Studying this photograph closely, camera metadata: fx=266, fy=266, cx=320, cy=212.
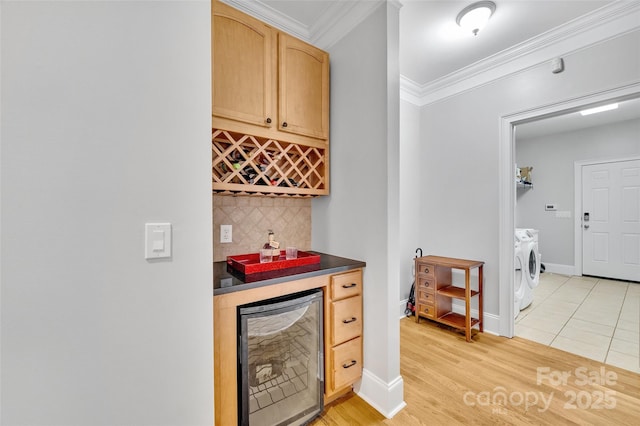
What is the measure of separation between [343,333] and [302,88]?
1.67 m

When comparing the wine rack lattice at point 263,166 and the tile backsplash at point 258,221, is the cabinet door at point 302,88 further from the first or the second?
the tile backsplash at point 258,221

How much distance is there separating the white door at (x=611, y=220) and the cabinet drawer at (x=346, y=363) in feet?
17.7

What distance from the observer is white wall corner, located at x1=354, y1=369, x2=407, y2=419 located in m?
1.62

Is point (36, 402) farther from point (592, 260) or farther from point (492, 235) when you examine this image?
point (592, 260)

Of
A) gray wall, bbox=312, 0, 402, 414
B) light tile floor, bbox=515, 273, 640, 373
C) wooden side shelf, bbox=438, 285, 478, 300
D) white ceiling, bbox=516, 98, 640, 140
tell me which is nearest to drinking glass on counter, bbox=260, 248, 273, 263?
gray wall, bbox=312, 0, 402, 414

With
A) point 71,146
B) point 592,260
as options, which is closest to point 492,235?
point 71,146

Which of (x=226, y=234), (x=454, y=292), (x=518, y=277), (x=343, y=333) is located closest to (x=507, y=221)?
(x=454, y=292)

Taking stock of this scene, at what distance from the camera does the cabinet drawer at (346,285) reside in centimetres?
164

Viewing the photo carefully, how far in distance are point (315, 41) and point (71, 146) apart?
1.93 m

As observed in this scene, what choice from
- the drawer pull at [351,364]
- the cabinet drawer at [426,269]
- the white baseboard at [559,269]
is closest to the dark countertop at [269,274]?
the drawer pull at [351,364]

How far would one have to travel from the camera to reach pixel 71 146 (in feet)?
2.64

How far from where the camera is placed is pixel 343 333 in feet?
5.52

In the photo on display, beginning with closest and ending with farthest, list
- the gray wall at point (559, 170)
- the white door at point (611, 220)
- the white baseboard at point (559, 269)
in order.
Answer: the white door at point (611, 220) → the gray wall at point (559, 170) → the white baseboard at point (559, 269)

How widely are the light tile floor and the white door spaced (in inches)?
13.8
